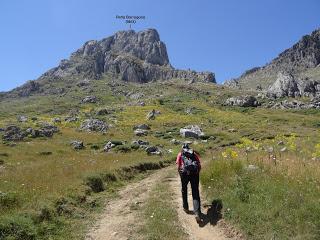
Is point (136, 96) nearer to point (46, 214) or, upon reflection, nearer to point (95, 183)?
point (95, 183)

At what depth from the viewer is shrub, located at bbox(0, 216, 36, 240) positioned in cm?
1110

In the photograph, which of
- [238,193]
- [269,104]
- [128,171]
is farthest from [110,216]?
[269,104]

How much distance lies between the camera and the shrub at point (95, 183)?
1981cm

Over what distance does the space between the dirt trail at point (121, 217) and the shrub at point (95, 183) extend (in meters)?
1.04

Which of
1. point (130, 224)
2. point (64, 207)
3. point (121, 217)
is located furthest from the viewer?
point (64, 207)

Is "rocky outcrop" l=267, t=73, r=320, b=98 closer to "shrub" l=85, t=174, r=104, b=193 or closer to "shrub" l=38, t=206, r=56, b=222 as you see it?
"shrub" l=85, t=174, r=104, b=193

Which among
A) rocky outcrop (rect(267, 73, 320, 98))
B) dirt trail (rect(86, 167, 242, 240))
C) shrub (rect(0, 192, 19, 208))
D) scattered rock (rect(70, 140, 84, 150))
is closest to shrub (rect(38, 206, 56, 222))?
shrub (rect(0, 192, 19, 208))

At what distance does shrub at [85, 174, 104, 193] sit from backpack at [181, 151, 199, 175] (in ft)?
21.6

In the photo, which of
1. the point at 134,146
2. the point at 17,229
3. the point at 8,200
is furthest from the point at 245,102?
the point at 17,229

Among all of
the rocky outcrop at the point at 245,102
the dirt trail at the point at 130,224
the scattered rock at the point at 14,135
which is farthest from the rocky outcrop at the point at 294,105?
the dirt trail at the point at 130,224

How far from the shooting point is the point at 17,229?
37.4ft

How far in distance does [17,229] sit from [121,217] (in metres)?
4.04

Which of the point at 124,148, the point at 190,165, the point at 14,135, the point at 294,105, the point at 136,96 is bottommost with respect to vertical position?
the point at 124,148

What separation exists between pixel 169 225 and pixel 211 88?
599ft
